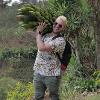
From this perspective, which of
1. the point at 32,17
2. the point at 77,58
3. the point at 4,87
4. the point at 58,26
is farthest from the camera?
the point at 4,87

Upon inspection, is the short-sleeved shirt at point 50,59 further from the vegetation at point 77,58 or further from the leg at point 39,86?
the vegetation at point 77,58

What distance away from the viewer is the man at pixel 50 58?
6648 mm

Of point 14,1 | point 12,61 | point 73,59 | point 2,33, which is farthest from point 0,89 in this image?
point 14,1

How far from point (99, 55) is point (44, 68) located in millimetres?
4964

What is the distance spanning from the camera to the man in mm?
6648

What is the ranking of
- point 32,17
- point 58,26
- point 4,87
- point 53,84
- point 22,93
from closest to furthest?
point 58,26 → point 53,84 → point 32,17 → point 22,93 → point 4,87

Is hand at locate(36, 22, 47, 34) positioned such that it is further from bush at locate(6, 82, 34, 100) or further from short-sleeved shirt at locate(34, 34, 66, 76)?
bush at locate(6, 82, 34, 100)

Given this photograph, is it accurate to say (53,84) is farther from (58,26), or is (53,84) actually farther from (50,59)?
(58,26)

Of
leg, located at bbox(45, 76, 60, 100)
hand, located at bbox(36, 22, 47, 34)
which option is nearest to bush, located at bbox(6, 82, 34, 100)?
leg, located at bbox(45, 76, 60, 100)

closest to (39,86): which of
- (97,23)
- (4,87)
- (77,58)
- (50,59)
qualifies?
(50,59)

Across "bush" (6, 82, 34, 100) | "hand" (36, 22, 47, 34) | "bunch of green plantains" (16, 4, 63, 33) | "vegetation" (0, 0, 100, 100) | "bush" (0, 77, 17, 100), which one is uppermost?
"bunch of green plantains" (16, 4, 63, 33)

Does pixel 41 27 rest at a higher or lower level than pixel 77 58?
higher

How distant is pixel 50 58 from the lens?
22.0 ft

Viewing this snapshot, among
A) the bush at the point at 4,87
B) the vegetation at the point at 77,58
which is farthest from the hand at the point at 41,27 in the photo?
the bush at the point at 4,87
